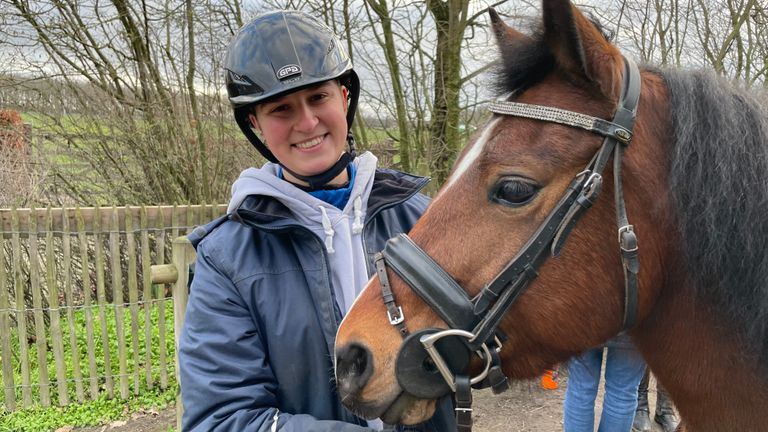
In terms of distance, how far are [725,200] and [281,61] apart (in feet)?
4.70

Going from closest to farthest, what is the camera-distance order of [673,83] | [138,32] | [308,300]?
[673,83], [308,300], [138,32]

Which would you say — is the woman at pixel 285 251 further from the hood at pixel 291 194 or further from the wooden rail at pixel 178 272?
the wooden rail at pixel 178 272

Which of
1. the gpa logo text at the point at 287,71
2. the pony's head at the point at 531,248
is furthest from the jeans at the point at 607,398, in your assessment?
the gpa logo text at the point at 287,71

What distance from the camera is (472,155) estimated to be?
57.1 inches

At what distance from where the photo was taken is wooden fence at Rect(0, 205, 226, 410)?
502 cm

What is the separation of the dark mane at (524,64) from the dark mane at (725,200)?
0.38 metres

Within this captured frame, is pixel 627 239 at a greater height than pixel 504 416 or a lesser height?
greater

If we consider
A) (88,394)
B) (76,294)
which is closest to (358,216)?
(88,394)

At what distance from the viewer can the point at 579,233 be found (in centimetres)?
135

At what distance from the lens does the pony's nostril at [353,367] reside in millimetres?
1382

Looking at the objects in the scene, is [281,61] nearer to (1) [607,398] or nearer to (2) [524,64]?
(2) [524,64]

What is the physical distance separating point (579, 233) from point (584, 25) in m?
0.55

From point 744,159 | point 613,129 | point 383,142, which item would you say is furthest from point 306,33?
point 383,142

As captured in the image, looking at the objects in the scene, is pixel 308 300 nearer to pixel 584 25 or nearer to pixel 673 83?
pixel 584 25
